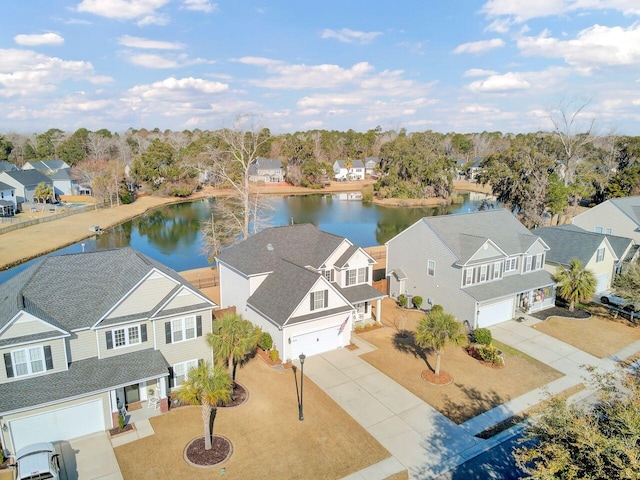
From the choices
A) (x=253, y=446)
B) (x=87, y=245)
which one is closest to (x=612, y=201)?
(x=253, y=446)

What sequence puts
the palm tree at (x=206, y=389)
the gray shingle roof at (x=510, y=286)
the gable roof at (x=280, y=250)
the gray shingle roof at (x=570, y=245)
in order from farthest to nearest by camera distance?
the gray shingle roof at (x=570, y=245)
the gray shingle roof at (x=510, y=286)
the gable roof at (x=280, y=250)
the palm tree at (x=206, y=389)

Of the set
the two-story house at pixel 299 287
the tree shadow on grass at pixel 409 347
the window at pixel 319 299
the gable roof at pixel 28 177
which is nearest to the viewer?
the two-story house at pixel 299 287

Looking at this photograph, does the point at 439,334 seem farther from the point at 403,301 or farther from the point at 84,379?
the point at 84,379

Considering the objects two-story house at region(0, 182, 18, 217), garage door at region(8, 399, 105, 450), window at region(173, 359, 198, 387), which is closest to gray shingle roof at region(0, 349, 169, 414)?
garage door at region(8, 399, 105, 450)

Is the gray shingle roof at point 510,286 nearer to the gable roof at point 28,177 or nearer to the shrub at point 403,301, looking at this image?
the shrub at point 403,301

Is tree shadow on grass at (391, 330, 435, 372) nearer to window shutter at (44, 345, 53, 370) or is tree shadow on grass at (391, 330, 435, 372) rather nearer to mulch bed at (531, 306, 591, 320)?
mulch bed at (531, 306, 591, 320)

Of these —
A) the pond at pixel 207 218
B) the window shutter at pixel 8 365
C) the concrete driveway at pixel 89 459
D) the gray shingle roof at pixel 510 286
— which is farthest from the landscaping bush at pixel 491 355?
the window shutter at pixel 8 365
